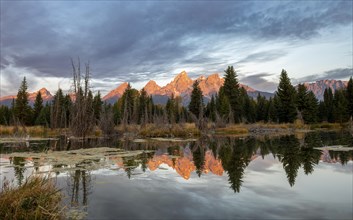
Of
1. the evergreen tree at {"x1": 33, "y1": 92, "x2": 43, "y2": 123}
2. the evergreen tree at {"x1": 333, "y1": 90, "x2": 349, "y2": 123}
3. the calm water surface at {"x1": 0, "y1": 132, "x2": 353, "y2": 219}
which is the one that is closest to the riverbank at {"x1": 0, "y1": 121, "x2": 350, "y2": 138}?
the evergreen tree at {"x1": 333, "y1": 90, "x2": 349, "y2": 123}

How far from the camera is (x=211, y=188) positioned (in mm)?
8000

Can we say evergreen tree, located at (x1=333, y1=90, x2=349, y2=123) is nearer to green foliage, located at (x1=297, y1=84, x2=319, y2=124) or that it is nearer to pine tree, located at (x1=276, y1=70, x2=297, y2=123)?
green foliage, located at (x1=297, y1=84, x2=319, y2=124)

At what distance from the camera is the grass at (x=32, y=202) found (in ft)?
16.0

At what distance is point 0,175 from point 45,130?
3299 centimetres

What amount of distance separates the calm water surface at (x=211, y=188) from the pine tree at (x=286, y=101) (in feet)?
133

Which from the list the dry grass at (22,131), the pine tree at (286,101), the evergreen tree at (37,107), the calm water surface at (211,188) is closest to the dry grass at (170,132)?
the dry grass at (22,131)

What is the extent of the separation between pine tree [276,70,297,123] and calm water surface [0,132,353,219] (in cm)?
4047

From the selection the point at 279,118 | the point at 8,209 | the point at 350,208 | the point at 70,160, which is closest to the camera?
the point at 8,209

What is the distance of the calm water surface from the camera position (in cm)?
595

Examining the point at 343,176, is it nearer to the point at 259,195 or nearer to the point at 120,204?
the point at 259,195

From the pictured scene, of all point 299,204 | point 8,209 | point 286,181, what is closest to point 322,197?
point 299,204

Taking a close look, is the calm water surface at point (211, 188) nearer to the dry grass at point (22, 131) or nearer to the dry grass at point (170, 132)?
the dry grass at point (170, 132)

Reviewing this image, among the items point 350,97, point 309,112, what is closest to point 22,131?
point 309,112

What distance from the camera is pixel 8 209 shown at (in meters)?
4.92
